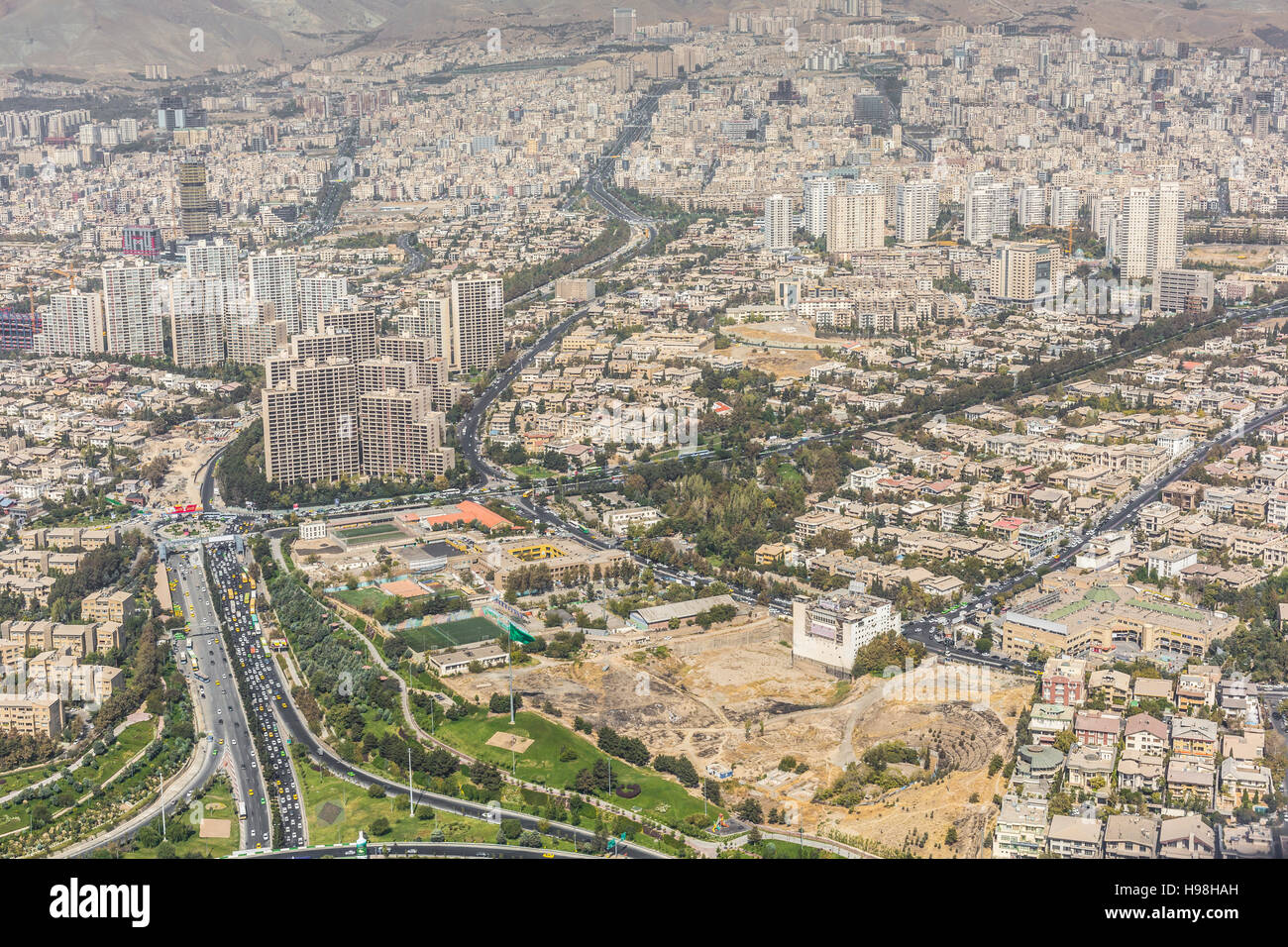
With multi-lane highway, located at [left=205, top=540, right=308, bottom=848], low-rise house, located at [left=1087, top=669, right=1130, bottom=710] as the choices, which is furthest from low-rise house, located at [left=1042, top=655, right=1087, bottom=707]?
multi-lane highway, located at [left=205, top=540, right=308, bottom=848]

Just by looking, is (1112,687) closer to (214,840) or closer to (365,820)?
(365,820)

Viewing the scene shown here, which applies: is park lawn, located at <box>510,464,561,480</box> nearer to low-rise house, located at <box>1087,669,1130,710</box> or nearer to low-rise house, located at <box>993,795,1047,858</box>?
low-rise house, located at <box>1087,669,1130,710</box>

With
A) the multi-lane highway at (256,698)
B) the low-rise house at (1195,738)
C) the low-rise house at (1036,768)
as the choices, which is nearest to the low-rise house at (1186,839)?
the low-rise house at (1036,768)

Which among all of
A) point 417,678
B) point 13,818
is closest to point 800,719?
point 417,678

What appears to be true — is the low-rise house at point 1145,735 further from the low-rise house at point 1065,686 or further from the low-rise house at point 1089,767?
the low-rise house at point 1065,686

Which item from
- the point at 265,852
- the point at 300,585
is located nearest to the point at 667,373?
the point at 300,585
